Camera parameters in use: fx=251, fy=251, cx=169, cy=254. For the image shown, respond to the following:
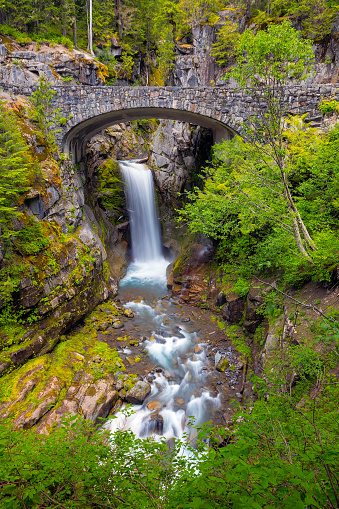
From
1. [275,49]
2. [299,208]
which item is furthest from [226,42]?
[299,208]

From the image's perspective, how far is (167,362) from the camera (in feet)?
29.5

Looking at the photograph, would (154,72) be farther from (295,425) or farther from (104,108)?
(295,425)

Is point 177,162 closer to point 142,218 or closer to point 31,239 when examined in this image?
point 142,218

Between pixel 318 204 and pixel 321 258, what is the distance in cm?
233

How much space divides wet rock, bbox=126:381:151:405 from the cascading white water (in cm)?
1072

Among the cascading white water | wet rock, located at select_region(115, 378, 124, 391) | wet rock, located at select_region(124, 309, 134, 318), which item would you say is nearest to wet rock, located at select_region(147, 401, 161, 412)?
wet rock, located at select_region(115, 378, 124, 391)

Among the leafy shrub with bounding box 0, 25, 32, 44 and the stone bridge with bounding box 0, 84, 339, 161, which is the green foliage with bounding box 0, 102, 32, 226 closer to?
the stone bridge with bounding box 0, 84, 339, 161

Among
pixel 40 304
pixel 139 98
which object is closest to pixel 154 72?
pixel 139 98

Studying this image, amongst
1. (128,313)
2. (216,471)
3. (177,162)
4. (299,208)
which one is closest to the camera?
(216,471)

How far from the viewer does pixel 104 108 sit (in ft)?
40.4

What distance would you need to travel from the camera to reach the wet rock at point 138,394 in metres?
7.20

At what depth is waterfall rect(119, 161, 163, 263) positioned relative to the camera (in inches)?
729

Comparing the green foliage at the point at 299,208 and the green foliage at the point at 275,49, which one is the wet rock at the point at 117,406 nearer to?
the green foliage at the point at 299,208

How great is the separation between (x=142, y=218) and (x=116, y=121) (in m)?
6.55
